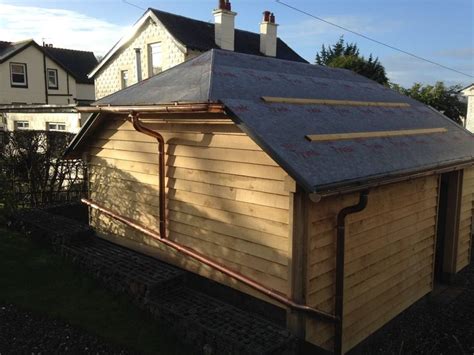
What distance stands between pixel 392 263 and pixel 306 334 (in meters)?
2.52

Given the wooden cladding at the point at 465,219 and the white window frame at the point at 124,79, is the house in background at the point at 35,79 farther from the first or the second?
the wooden cladding at the point at 465,219

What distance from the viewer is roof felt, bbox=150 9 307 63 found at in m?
23.8

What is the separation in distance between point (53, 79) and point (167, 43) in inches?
775

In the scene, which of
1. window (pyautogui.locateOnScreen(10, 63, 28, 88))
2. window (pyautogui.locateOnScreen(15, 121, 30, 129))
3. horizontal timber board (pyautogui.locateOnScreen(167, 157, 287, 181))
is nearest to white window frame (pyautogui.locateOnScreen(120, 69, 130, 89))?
window (pyautogui.locateOnScreen(15, 121, 30, 129))

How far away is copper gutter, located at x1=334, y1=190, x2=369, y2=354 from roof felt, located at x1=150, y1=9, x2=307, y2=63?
61.0ft

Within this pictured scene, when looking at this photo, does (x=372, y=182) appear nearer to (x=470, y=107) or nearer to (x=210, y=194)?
(x=210, y=194)

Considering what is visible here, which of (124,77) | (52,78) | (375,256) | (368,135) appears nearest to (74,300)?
(375,256)

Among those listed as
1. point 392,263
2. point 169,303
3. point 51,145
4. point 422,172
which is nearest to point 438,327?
point 392,263

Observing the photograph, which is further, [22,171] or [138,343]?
[22,171]

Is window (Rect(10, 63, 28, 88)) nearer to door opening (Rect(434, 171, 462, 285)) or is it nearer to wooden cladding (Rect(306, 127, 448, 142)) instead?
wooden cladding (Rect(306, 127, 448, 142))

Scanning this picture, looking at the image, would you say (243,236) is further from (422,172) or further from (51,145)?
(51,145)

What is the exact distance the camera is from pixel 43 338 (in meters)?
6.44

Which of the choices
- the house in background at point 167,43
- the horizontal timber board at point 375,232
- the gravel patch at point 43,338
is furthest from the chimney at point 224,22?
the gravel patch at point 43,338

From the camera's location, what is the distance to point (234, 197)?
676 cm
